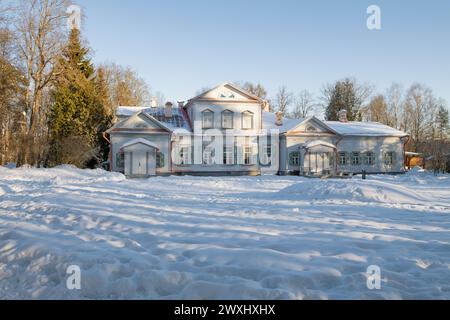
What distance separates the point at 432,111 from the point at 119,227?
2287 inches

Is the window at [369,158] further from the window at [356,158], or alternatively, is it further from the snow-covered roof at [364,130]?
the snow-covered roof at [364,130]

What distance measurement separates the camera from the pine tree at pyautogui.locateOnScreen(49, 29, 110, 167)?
25.3 m

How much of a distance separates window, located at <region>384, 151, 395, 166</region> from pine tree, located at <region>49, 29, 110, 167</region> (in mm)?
25172

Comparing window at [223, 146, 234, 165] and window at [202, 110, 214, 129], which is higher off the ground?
window at [202, 110, 214, 129]

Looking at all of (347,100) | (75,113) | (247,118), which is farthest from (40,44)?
(347,100)

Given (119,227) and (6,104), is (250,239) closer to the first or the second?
(119,227)

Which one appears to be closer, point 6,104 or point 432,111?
point 6,104

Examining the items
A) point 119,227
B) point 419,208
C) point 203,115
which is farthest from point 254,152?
point 119,227

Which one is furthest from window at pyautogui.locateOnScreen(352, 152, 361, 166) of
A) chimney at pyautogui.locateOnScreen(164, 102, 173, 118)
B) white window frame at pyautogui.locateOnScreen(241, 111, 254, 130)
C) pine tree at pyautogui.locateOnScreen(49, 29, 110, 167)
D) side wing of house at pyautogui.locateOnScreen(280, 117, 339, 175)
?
pine tree at pyautogui.locateOnScreen(49, 29, 110, 167)

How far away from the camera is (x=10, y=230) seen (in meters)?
5.50

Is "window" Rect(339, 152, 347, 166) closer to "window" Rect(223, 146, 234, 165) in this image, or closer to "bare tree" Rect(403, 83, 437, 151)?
"window" Rect(223, 146, 234, 165)

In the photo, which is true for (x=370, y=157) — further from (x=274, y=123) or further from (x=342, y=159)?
(x=274, y=123)

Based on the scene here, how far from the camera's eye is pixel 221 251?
14.7 ft

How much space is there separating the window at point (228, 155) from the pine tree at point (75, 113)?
34.2 ft
